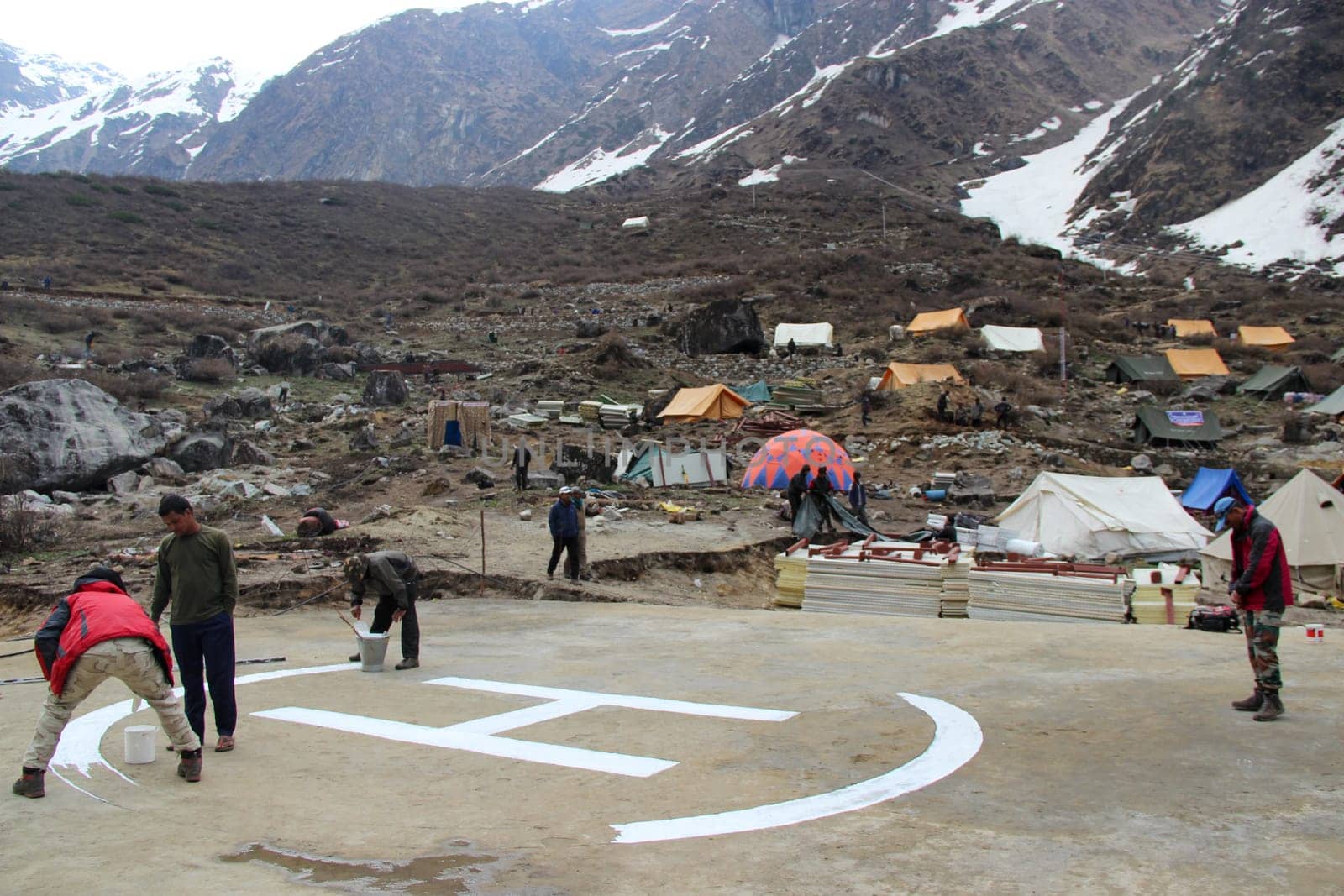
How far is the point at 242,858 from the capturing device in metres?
3.78

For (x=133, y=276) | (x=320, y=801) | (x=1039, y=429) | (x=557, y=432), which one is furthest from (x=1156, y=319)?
(x=320, y=801)

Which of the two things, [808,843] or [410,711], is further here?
[410,711]

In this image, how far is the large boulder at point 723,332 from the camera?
36.2 meters

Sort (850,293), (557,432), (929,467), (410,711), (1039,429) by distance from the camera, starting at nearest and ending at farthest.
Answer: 1. (410,711)
2. (929,467)
3. (557,432)
4. (1039,429)
5. (850,293)

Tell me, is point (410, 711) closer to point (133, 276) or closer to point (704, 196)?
point (133, 276)

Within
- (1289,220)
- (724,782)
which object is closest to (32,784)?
A: (724,782)

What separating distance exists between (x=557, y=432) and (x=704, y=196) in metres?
49.8

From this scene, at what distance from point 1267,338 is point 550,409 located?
27.1m

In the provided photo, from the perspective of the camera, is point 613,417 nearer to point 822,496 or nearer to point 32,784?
Result: point 822,496

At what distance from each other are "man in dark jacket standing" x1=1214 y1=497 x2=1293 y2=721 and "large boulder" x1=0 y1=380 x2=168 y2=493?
16.9 meters

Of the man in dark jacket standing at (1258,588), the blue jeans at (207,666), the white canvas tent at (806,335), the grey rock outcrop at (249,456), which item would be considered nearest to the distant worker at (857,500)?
the grey rock outcrop at (249,456)

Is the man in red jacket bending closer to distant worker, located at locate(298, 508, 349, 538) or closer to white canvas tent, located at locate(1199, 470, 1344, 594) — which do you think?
distant worker, located at locate(298, 508, 349, 538)

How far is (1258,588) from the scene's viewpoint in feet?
18.5

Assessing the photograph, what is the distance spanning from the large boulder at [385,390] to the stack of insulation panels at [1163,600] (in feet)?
64.3
